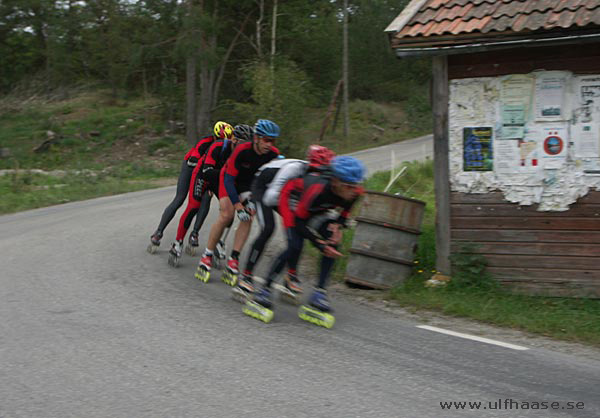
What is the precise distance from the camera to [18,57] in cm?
4678

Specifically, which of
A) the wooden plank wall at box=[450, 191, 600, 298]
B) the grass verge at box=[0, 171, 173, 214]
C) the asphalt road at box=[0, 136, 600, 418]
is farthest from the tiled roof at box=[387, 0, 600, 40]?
the grass verge at box=[0, 171, 173, 214]

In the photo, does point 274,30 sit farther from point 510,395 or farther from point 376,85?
point 510,395

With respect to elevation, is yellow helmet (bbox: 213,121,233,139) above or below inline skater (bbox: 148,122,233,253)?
above

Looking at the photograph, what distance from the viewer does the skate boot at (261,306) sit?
6.43m

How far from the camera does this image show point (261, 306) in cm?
651

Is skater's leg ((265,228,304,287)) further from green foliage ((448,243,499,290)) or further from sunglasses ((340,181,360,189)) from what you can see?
green foliage ((448,243,499,290))

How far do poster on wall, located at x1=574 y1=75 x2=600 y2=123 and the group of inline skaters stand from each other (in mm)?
3167

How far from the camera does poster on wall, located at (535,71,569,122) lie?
7.73m

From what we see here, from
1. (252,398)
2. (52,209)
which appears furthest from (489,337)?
(52,209)

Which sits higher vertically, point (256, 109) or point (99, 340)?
point (256, 109)

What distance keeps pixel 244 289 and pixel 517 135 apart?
379 cm

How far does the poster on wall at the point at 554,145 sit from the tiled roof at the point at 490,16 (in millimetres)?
1196

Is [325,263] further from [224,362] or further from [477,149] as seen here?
[477,149]

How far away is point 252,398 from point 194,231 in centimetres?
516
